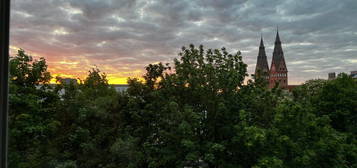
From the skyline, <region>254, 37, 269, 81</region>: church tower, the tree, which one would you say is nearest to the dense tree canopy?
the tree

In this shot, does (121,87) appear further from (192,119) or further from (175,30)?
(175,30)

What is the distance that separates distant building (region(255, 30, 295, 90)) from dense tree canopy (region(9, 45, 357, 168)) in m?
0.17

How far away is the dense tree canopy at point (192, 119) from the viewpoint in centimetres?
255

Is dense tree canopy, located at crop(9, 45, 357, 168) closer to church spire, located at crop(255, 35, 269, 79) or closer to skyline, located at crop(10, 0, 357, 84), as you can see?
church spire, located at crop(255, 35, 269, 79)

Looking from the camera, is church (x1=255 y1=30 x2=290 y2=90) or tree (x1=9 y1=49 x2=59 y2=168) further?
church (x1=255 y1=30 x2=290 y2=90)

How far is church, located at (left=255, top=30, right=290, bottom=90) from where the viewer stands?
2398 mm

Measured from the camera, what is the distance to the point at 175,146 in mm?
3062

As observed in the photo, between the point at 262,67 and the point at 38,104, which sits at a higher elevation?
the point at 262,67

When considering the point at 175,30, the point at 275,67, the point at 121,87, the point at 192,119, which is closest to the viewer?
the point at 175,30

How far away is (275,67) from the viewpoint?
2674 mm

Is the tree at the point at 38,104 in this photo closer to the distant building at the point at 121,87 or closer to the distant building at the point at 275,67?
the distant building at the point at 121,87

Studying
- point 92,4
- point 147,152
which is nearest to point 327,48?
point 92,4

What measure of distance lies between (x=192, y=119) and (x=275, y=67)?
1.21 m

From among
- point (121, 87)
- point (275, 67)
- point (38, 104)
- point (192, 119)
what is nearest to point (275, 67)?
point (275, 67)
